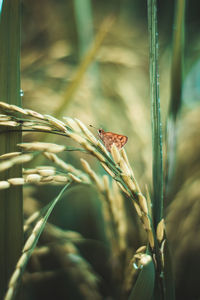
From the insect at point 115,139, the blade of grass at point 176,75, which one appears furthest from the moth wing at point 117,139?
the blade of grass at point 176,75

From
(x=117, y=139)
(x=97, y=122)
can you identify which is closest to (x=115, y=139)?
(x=117, y=139)

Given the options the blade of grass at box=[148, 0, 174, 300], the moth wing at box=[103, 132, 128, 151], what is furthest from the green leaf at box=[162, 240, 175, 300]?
the moth wing at box=[103, 132, 128, 151]

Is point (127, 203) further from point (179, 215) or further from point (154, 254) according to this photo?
point (154, 254)

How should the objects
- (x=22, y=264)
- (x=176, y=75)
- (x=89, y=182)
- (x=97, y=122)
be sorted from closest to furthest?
(x=22, y=264), (x=89, y=182), (x=176, y=75), (x=97, y=122)

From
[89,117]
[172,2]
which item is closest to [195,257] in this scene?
[89,117]

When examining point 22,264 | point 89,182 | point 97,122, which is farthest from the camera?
point 97,122

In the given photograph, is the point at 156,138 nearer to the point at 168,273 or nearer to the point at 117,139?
the point at 117,139

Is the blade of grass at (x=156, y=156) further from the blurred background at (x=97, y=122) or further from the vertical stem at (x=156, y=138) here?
the blurred background at (x=97, y=122)

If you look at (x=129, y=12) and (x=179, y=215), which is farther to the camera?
(x=129, y=12)
